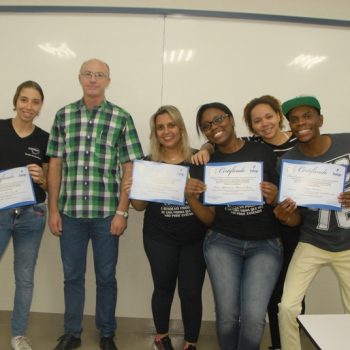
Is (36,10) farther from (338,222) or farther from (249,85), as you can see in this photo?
(338,222)

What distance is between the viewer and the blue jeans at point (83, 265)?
245 centimetres

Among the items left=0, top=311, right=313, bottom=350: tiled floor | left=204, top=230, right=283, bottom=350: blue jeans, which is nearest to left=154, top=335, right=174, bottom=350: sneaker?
left=0, top=311, right=313, bottom=350: tiled floor

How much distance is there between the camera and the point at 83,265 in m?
2.55

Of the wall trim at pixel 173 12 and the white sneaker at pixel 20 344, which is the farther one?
the wall trim at pixel 173 12

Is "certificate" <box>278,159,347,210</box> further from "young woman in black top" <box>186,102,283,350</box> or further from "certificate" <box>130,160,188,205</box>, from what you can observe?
"certificate" <box>130,160,188,205</box>

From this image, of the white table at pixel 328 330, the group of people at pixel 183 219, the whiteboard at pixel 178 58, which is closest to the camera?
the white table at pixel 328 330

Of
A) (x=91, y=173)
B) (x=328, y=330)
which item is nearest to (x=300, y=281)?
(x=328, y=330)

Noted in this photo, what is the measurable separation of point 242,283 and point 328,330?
0.82m

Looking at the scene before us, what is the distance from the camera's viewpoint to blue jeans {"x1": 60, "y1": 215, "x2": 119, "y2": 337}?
2451mm

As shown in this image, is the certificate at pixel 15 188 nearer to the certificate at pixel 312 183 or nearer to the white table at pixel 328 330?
the certificate at pixel 312 183

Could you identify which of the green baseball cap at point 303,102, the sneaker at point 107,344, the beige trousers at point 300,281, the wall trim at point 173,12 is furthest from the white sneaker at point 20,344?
the wall trim at point 173,12

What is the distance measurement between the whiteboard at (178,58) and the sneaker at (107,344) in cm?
159

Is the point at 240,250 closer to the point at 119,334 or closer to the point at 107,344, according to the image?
the point at 107,344

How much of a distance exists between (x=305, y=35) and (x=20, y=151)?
253cm
